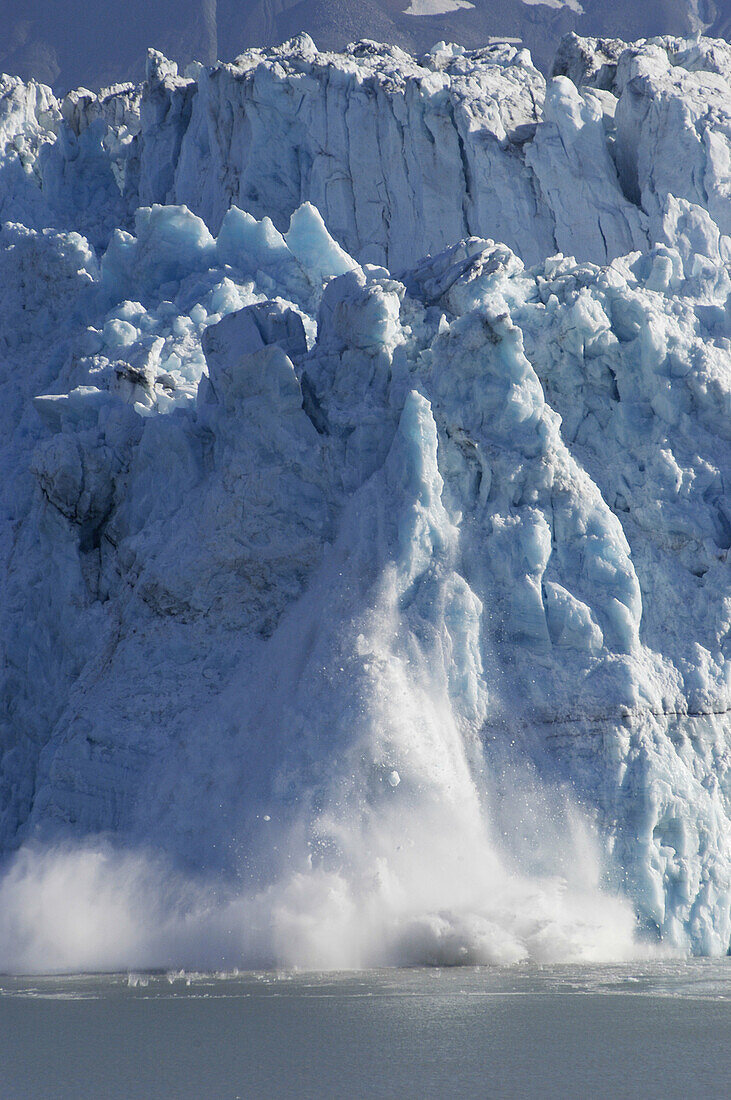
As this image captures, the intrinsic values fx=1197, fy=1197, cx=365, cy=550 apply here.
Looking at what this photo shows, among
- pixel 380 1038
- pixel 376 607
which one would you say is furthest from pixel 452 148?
pixel 380 1038

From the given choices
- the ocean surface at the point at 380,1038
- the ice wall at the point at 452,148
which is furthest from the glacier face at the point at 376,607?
the ice wall at the point at 452,148

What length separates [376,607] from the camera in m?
13.3

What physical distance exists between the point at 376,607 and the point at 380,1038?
19.2ft

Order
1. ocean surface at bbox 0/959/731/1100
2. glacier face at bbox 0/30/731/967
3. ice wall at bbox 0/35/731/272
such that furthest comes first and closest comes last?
ice wall at bbox 0/35/731/272
glacier face at bbox 0/30/731/967
ocean surface at bbox 0/959/731/1100

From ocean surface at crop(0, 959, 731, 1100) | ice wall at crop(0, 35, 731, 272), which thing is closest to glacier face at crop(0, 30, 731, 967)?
ocean surface at crop(0, 959, 731, 1100)

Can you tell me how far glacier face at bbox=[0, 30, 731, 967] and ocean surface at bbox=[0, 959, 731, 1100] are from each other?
160 centimetres

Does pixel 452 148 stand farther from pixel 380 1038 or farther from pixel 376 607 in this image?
pixel 380 1038

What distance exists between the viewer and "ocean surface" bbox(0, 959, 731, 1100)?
23.2 feet

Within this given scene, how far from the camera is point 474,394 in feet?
46.8

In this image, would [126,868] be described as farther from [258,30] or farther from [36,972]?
[258,30]

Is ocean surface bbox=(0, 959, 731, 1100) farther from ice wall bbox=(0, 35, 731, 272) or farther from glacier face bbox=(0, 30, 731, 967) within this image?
ice wall bbox=(0, 35, 731, 272)

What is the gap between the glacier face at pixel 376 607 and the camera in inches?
488

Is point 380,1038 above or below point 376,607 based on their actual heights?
below

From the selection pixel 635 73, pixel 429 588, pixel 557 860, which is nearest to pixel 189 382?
pixel 429 588
